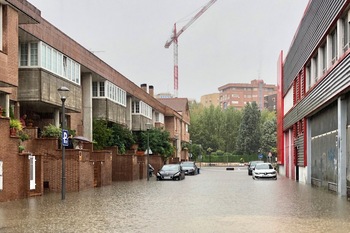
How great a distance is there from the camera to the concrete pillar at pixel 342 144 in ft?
81.6

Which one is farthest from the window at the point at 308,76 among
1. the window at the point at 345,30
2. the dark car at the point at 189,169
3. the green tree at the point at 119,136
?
the dark car at the point at 189,169

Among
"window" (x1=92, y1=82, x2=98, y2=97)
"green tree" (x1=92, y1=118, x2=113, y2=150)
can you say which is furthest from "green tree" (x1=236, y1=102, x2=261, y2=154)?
"green tree" (x1=92, y1=118, x2=113, y2=150)

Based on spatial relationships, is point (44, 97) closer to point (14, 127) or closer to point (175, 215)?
point (14, 127)

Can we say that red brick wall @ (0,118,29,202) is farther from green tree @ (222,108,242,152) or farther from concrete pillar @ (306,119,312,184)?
green tree @ (222,108,242,152)

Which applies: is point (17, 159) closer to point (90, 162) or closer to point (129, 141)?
point (90, 162)

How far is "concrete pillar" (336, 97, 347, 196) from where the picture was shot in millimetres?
24859

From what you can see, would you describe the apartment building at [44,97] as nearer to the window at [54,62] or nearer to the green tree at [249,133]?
the window at [54,62]

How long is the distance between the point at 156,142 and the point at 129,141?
32.8ft

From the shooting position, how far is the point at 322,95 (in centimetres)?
2897

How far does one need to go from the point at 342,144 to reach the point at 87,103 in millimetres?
20275

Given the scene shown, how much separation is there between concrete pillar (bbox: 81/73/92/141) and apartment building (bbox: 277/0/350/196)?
14320mm

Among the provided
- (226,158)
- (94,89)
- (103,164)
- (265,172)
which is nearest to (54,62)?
(103,164)

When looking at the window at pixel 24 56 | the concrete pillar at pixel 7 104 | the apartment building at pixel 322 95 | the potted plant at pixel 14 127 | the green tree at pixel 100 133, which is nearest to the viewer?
the potted plant at pixel 14 127

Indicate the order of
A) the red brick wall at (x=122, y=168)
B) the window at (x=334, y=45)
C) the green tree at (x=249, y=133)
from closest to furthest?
the window at (x=334, y=45) < the red brick wall at (x=122, y=168) < the green tree at (x=249, y=133)
